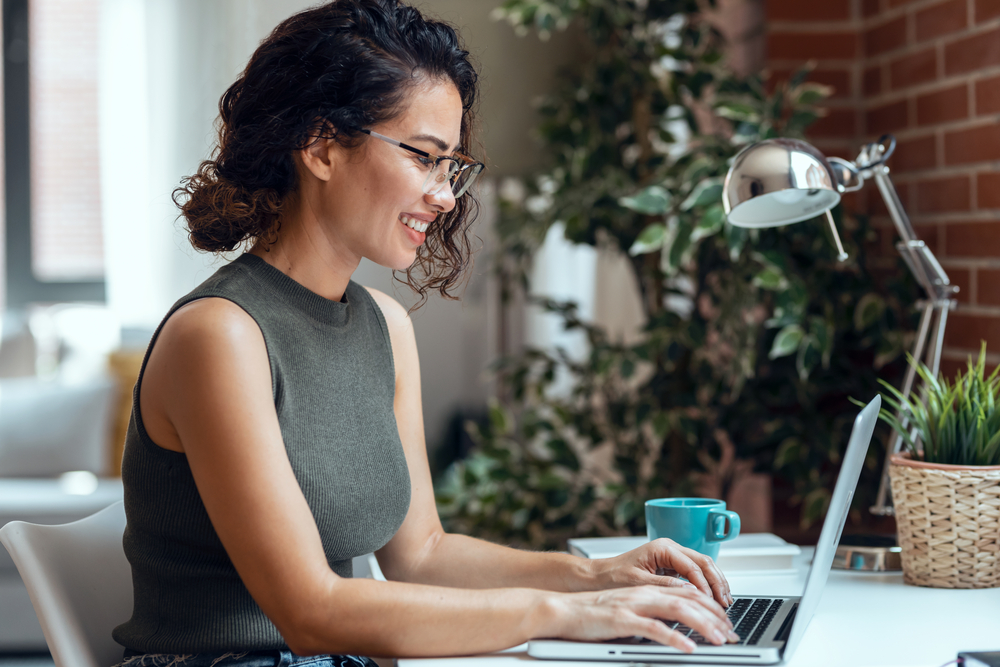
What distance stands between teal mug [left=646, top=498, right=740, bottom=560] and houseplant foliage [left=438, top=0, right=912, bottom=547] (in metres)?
0.62

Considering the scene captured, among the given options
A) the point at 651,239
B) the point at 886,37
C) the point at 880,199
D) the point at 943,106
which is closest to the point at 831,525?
the point at 651,239

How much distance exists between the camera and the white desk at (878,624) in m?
0.87

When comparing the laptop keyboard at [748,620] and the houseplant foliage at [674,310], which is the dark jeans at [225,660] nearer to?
the laptop keyboard at [748,620]

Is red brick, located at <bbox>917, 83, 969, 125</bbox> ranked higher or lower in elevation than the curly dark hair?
higher

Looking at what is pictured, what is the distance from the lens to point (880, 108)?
193 centimetres

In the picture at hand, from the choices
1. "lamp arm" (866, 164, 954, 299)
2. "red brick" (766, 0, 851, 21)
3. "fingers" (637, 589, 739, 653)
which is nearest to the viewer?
"fingers" (637, 589, 739, 653)

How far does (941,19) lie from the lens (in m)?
1.69

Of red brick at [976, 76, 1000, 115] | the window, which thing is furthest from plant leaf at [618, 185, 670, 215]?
the window

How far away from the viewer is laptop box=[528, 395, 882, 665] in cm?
83

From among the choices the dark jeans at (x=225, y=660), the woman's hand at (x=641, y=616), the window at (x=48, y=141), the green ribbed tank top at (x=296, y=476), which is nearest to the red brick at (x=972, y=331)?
the woman's hand at (x=641, y=616)

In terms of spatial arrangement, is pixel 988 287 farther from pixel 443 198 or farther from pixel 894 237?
pixel 443 198

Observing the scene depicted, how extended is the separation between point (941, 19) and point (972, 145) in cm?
26

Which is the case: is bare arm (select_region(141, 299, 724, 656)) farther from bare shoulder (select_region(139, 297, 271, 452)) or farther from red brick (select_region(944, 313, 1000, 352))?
red brick (select_region(944, 313, 1000, 352))

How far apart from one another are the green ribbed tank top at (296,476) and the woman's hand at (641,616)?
0.29 metres
